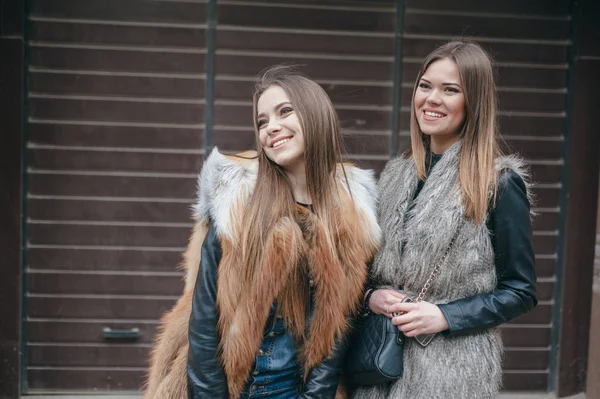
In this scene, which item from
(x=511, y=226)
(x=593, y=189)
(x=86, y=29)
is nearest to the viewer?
(x=511, y=226)

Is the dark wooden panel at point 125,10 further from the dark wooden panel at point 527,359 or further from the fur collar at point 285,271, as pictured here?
the dark wooden panel at point 527,359

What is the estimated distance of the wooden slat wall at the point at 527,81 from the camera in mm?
5109

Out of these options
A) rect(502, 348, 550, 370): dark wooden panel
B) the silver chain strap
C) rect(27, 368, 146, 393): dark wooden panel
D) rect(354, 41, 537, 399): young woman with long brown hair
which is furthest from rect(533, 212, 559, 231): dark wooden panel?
rect(27, 368, 146, 393): dark wooden panel

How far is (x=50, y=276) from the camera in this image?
5.02m

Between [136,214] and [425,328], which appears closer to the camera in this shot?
[425,328]

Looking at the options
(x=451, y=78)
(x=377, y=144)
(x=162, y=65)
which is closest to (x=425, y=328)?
(x=451, y=78)

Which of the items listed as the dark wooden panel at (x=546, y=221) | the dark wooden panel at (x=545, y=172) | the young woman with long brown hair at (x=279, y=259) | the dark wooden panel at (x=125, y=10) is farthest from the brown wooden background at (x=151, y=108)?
the young woman with long brown hair at (x=279, y=259)

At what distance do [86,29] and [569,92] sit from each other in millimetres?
3409

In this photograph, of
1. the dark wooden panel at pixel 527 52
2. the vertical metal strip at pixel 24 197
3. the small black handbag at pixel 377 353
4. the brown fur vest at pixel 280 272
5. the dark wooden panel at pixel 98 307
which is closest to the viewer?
the brown fur vest at pixel 280 272

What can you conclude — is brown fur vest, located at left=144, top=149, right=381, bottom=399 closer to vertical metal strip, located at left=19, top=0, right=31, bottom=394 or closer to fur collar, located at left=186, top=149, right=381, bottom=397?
fur collar, located at left=186, top=149, right=381, bottom=397

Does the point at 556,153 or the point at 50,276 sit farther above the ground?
the point at 556,153

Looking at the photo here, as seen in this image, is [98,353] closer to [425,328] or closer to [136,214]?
[136,214]

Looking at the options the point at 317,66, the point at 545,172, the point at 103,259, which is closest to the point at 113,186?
the point at 103,259

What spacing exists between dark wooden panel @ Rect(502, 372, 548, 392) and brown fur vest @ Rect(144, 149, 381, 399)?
3194 mm
